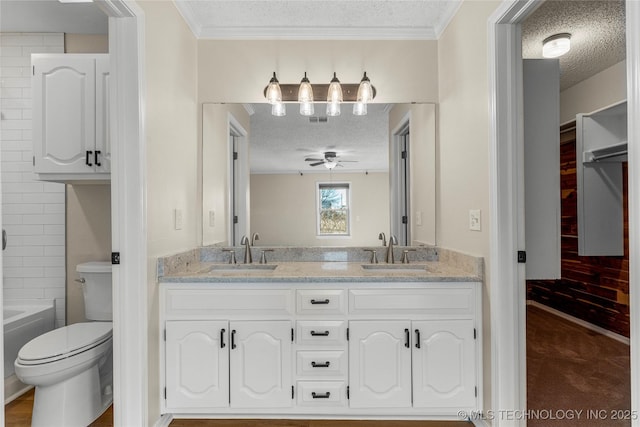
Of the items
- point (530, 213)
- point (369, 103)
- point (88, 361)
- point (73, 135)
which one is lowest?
point (88, 361)

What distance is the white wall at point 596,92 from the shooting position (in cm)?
349

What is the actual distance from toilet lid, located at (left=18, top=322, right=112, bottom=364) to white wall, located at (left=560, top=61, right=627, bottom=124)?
15.0ft

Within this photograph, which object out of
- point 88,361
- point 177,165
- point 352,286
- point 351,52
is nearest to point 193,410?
point 88,361

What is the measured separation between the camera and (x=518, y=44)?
179 centimetres

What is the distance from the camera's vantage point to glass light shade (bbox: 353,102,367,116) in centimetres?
258

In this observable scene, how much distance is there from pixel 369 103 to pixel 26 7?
2246mm

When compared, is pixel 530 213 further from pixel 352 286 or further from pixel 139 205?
pixel 139 205

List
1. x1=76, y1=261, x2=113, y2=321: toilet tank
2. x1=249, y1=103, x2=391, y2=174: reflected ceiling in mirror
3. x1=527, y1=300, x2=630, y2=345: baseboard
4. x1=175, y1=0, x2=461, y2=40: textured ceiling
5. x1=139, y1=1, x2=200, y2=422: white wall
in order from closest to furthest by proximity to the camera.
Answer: x1=139, y1=1, x2=200, y2=422: white wall, x1=175, y1=0, x2=461, y2=40: textured ceiling, x1=76, y1=261, x2=113, y2=321: toilet tank, x1=249, y1=103, x2=391, y2=174: reflected ceiling in mirror, x1=527, y1=300, x2=630, y2=345: baseboard

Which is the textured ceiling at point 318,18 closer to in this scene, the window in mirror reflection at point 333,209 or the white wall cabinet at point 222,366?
the window in mirror reflection at point 333,209

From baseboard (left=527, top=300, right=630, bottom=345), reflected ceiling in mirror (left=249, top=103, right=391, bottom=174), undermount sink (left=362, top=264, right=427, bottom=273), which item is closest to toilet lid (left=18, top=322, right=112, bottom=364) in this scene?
reflected ceiling in mirror (left=249, top=103, right=391, bottom=174)

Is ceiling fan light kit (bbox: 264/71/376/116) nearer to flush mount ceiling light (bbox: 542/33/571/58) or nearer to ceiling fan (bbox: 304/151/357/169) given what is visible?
ceiling fan (bbox: 304/151/357/169)

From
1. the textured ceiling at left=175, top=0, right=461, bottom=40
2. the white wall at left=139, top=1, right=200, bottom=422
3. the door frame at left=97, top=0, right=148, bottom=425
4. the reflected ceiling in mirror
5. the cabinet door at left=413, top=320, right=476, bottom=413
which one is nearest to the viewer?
the door frame at left=97, top=0, right=148, bottom=425

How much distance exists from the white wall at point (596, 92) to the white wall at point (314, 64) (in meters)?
2.20

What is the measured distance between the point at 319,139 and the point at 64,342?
6.42ft
